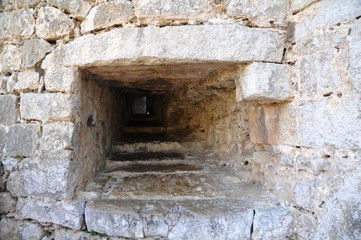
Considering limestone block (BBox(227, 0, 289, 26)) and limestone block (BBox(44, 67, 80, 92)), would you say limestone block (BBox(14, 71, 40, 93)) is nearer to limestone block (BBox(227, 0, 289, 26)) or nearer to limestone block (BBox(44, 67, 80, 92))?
limestone block (BBox(44, 67, 80, 92))

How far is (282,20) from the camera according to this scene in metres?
1.79

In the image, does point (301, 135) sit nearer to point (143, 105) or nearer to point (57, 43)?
point (57, 43)

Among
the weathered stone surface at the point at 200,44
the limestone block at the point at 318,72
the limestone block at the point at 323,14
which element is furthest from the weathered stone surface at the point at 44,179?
the limestone block at the point at 323,14

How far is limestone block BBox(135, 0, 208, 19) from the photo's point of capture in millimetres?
1754

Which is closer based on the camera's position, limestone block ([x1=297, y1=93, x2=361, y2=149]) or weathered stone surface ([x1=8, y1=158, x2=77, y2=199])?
limestone block ([x1=297, y1=93, x2=361, y2=149])

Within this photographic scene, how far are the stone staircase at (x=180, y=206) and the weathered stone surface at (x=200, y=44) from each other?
1147 millimetres

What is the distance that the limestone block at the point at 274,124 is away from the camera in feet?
5.68

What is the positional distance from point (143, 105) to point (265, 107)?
23.0 ft

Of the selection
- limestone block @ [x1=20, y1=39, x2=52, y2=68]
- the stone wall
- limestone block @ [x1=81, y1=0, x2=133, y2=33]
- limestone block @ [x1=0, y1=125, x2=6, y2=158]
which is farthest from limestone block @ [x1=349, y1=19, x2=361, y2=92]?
limestone block @ [x1=0, y1=125, x2=6, y2=158]

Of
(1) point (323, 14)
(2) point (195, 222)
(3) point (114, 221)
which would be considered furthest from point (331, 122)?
(3) point (114, 221)

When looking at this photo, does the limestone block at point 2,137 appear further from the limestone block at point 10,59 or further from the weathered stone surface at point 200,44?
the weathered stone surface at point 200,44

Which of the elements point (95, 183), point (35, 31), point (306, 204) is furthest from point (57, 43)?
point (306, 204)

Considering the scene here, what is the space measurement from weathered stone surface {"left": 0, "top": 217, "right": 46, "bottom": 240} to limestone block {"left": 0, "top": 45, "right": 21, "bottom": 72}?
4.22 ft

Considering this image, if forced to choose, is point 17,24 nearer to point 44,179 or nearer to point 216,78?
point 44,179
